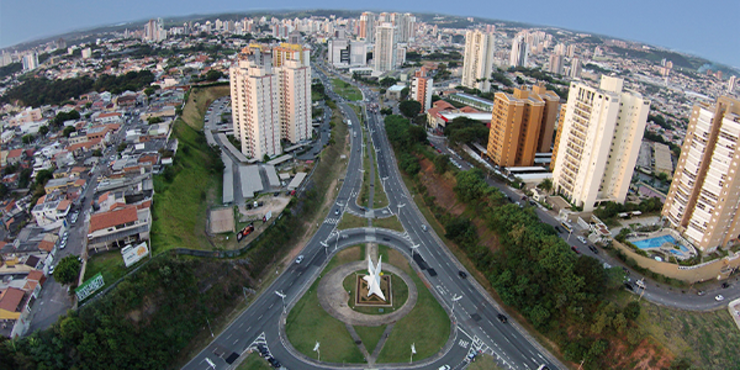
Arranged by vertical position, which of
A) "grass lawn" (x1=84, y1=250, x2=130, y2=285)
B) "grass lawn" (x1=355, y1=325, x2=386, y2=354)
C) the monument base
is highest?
"grass lawn" (x1=84, y1=250, x2=130, y2=285)

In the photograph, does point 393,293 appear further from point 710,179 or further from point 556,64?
point 556,64

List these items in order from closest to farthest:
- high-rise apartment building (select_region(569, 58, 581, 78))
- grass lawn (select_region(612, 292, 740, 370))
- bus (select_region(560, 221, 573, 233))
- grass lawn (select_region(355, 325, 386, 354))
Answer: grass lawn (select_region(612, 292, 740, 370)) → grass lawn (select_region(355, 325, 386, 354)) → bus (select_region(560, 221, 573, 233)) → high-rise apartment building (select_region(569, 58, 581, 78))

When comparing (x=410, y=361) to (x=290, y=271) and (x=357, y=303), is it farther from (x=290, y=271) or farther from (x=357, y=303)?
(x=290, y=271)

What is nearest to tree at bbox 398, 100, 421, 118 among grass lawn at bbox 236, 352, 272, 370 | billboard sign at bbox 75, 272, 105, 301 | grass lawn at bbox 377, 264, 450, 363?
grass lawn at bbox 377, 264, 450, 363

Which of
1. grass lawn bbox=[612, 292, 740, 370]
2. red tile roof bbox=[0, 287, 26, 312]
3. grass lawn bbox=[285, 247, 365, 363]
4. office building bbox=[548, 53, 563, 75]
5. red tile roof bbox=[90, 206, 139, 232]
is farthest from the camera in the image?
office building bbox=[548, 53, 563, 75]

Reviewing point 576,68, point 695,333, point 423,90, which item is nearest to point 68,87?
Result: point 423,90

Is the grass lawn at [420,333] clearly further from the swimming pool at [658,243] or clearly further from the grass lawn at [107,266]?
the grass lawn at [107,266]

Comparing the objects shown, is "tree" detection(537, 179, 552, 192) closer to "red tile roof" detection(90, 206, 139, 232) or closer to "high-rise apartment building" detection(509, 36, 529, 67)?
"red tile roof" detection(90, 206, 139, 232)
